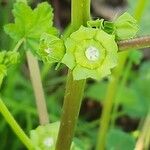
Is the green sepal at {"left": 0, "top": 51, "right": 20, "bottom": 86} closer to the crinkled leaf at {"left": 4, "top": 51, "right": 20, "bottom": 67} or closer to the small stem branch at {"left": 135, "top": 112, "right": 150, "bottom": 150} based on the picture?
the crinkled leaf at {"left": 4, "top": 51, "right": 20, "bottom": 67}

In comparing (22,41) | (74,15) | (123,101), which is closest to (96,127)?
(123,101)

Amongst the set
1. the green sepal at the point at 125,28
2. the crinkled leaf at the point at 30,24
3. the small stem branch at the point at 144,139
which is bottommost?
the small stem branch at the point at 144,139

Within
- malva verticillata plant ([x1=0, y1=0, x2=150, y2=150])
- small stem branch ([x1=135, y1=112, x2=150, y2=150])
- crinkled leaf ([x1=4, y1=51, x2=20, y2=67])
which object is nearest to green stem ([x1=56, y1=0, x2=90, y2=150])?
→ malva verticillata plant ([x1=0, y1=0, x2=150, y2=150])

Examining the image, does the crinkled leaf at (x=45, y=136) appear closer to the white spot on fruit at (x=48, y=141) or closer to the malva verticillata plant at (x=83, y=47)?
the white spot on fruit at (x=48, y=141)

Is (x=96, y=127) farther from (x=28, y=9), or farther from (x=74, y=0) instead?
(x=74, y=0)

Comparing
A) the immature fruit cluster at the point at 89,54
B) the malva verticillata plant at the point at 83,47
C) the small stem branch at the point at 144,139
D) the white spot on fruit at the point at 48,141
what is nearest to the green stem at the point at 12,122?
the malva verticillata plant at the point at 83,47

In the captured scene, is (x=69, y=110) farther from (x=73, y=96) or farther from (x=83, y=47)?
(x=83, y=47)

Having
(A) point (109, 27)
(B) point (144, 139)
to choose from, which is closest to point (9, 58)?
(A) point (109, 27)
